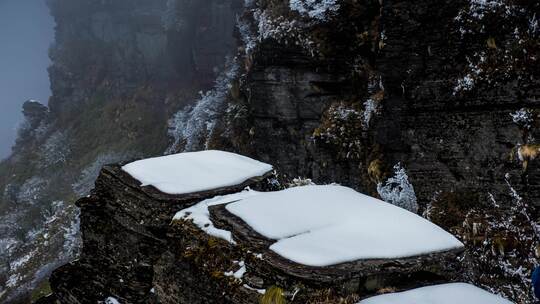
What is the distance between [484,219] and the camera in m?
11.0

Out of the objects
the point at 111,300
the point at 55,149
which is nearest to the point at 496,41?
the point at 111,300

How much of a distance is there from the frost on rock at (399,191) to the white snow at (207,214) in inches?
294

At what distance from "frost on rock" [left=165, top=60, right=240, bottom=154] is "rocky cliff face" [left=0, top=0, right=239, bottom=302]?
3507 mm

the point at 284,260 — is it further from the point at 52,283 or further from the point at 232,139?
the point at 232,139

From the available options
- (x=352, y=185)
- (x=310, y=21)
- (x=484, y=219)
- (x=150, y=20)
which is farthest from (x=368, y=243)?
(x=150, y=20)

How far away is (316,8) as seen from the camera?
17.1m

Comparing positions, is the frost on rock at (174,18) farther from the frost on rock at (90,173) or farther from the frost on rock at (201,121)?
the frost on rock at (90,173)

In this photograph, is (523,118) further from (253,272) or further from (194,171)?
(253,272)

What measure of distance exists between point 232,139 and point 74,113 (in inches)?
1876

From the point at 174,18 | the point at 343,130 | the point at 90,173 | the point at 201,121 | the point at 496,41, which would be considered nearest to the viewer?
the point at 496,41

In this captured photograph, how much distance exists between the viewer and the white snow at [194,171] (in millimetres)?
6332

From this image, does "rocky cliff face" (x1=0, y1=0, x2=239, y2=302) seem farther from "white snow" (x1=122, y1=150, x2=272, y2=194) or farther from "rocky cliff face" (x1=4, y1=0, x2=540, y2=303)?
"white snow" (x1=122, y1=150, x2=272, y2=194)

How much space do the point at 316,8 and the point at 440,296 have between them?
14.7 meters

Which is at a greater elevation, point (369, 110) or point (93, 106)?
point (369, 110)
